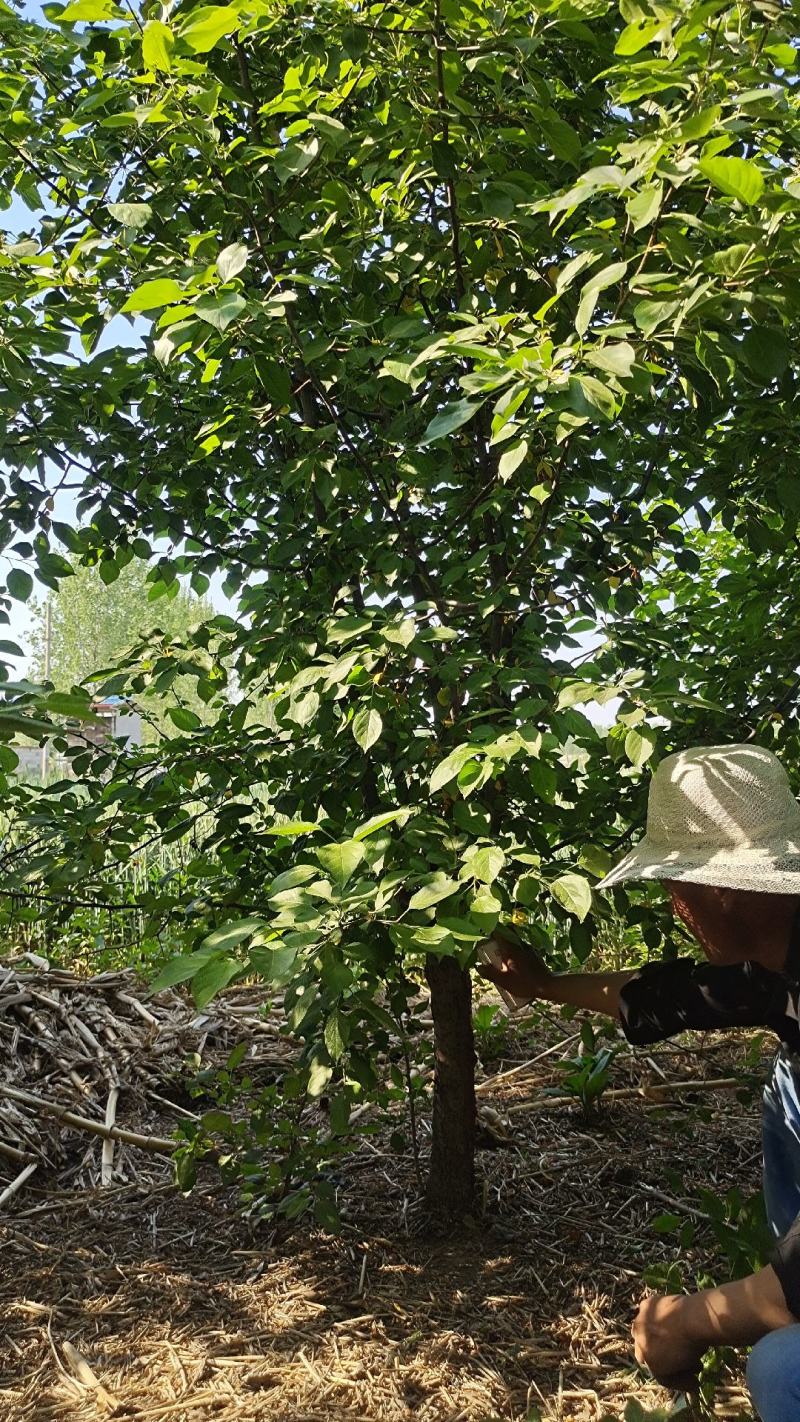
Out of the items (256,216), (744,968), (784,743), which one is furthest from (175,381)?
(744,968)

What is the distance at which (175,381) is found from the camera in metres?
2.53

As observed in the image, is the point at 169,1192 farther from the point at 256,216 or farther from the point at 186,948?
the point at 256,216

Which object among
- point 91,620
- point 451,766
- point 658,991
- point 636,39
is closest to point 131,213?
point 636,39

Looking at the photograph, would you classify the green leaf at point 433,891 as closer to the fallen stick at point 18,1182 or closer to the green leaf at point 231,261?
the green leaf at point 231,261

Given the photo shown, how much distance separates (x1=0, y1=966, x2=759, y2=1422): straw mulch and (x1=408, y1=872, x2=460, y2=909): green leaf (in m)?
0.82

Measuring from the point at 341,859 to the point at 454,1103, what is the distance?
4.72 feet

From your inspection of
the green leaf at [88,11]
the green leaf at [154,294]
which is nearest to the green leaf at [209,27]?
the green leaf at [88,11]

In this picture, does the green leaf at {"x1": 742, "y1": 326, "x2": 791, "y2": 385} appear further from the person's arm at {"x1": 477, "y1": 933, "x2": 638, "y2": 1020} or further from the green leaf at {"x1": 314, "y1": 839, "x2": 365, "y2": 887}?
the person's arm at {"x1": 477, "y1": 933, "x2": 638, "y2": 1020}

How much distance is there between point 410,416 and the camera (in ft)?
7.11

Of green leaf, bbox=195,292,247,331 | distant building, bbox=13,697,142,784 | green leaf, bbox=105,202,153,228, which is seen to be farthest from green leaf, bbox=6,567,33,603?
green leaf, bbox=195,292,247,331

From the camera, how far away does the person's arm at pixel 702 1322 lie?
5.14 feet

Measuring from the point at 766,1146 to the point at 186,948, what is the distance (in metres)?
1.33

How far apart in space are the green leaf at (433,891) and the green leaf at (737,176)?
0.96 meters

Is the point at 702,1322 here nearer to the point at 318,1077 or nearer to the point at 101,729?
the point at 318,1077
